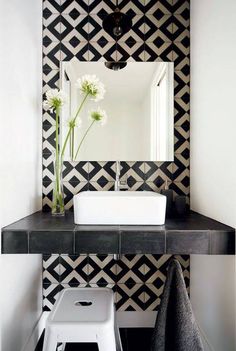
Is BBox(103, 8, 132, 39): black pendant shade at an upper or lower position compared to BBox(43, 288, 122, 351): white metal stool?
upper

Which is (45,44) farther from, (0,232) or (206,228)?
(206,228)

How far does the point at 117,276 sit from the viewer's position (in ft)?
6.64

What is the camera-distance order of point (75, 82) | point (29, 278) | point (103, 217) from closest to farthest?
point (103, 217), point (29, 278), point (75, 82)

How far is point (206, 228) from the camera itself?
1328 mm

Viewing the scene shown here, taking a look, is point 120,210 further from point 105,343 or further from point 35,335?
point 35,335

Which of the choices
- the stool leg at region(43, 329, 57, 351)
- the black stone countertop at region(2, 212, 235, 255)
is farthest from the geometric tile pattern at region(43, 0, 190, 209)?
the stool leg at region(43, 329, 57, 351)

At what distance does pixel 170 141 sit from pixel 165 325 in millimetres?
1221

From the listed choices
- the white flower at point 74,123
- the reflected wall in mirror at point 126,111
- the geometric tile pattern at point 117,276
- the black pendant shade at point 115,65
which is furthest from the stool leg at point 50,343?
the black pendant shade at point 115,65

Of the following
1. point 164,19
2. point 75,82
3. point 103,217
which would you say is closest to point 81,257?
point 103,217

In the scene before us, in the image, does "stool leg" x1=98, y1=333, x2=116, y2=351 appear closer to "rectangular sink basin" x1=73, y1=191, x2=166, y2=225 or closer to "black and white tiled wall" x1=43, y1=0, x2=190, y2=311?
"rectangular sink basin" x1=73, y1=191, x2=166, y2=225

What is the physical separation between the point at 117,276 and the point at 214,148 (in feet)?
3.90

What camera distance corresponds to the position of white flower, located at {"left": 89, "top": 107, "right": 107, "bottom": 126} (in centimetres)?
194

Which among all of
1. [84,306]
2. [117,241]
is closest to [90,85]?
[117,241]

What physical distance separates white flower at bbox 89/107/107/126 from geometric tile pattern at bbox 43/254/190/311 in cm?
103
